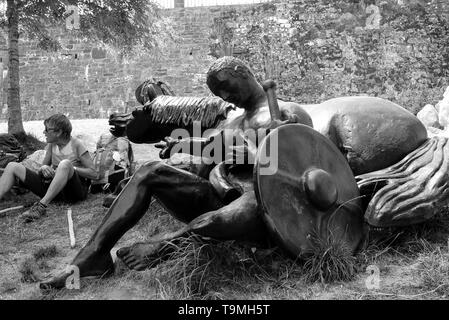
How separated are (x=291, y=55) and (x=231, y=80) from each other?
36.9 ft

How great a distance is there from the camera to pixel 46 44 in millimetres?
10461

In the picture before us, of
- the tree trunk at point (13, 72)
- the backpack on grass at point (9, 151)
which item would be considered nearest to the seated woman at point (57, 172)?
the backpack on grass at point (9, 151)

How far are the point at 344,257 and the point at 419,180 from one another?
0.79 metres

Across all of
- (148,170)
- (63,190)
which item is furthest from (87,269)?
(63,190)

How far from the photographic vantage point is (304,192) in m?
3.26

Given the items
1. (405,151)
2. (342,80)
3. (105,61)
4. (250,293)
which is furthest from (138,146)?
(105,61)

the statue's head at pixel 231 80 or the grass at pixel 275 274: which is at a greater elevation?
the statue's head at pixel 231 80

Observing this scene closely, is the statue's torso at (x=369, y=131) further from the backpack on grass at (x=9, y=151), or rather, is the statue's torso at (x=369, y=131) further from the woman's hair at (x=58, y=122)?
the backpack on grass at (x=9, y=151)

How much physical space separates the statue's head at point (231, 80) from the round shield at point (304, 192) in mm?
567

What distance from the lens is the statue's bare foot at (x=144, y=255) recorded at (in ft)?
11.0

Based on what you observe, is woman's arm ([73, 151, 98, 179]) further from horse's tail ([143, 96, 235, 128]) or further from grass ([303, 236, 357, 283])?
grass ([303, 236, 357, 283])

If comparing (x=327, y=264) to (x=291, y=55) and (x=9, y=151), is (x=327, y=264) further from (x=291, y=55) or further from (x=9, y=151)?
(x=291, y=55)

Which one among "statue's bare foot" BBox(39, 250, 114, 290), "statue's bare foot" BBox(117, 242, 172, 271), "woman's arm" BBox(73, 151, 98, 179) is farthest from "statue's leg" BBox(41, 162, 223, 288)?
"woman's arm" BBox(73, 151, 98, 179)
